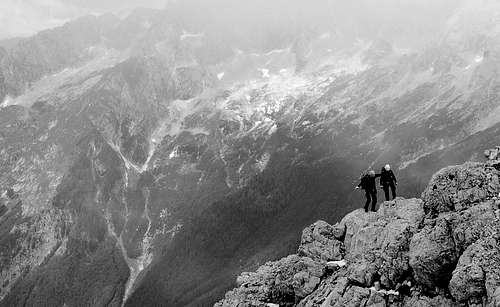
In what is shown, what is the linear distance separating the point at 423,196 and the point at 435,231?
8.83 m

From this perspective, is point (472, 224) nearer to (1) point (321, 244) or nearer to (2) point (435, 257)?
(2) point (435, 257)

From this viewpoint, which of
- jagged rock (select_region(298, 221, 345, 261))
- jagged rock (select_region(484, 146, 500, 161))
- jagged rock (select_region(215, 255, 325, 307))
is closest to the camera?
jagged rock (select_region(484, 146, 500, 161))

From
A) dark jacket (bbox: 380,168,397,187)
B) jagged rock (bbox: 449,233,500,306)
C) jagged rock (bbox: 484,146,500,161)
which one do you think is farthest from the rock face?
dark jacket (bbox: 380,168,397,187)

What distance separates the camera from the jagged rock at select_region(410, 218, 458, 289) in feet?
121

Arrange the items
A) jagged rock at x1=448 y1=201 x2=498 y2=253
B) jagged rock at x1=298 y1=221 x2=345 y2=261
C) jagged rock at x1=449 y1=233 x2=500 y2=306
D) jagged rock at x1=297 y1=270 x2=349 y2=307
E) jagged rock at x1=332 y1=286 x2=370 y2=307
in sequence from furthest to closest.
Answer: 1. jagged rock at x1=298 y1=221 x2=345 y2=261
2. jagged rock at x1=297 y1=270 x2=349 y2=307
3. jagged rock at x1=332 y1=286 x2=370 y2=307
4. jagged rock at x1=448 y1=201 x2=498 y2=253
5. jagged rock at x1=449 y1=233 x2=500 y2=306

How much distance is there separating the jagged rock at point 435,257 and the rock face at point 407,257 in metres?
0.06

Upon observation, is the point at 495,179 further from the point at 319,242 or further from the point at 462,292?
the point at 319,242

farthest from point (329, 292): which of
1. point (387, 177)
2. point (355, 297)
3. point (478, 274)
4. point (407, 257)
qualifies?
point (387, 177)

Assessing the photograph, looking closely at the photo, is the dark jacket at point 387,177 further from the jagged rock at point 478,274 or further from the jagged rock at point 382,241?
the jagged rock at point 478,274

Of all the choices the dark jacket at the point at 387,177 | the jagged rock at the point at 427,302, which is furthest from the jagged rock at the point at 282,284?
the dark jacket at the point at 387,177

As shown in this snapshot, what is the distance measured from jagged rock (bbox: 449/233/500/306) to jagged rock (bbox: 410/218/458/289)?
6.32ft

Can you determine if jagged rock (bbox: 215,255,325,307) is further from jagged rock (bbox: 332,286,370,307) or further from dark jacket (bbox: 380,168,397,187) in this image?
dark jacket (bbox: 380,168,397,187)

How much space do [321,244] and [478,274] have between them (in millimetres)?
22950

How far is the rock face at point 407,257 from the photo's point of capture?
34688mm
